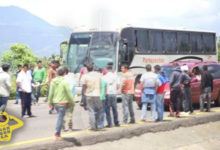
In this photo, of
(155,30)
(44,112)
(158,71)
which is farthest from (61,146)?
(155,30)

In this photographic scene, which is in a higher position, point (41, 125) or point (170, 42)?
point (170, 42)

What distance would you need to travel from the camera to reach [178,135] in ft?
36.4

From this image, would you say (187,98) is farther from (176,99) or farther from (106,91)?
(106,91)

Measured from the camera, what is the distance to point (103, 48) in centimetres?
2022

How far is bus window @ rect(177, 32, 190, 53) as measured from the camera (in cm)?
2364

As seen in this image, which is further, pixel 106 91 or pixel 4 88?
pixel 4 88

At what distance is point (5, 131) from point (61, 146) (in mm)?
1513

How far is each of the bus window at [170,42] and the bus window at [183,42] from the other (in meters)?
0.37

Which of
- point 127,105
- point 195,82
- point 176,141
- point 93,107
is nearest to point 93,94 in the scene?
point 93,107

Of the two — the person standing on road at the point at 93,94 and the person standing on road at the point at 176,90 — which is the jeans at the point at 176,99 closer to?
the person standing on road at the point at 176,90

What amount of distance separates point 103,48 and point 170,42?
4.65m

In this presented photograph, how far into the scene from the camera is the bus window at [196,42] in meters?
24.6

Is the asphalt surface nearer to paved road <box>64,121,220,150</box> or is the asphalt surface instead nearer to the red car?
paved road <box>64,121,220,150</box>

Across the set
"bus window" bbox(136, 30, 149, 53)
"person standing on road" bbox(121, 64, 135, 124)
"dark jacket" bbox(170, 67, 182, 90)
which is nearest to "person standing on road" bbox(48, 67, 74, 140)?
"person standing on road" bbox(121, 64, 135, 124)
